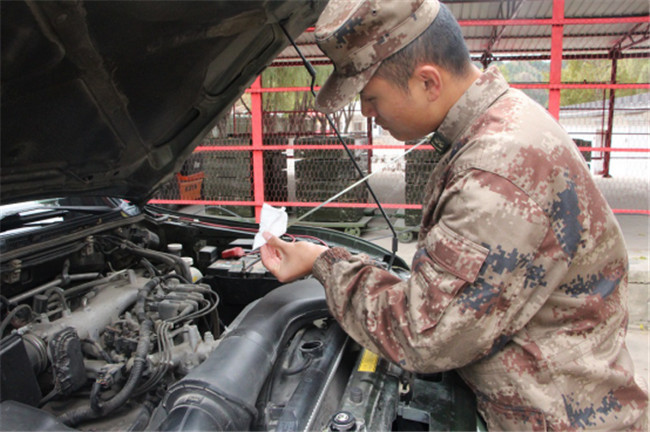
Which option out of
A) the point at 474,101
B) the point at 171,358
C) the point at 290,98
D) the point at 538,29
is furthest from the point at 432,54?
the point at 290,98

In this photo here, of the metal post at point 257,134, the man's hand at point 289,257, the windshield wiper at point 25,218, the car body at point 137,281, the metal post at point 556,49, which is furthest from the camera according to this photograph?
the metal post at point 257,134

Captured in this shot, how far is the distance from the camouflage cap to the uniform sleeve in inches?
14.1

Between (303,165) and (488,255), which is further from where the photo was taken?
(303,165)

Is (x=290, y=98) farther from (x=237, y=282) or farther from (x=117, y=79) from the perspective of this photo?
(x=117, y=79)

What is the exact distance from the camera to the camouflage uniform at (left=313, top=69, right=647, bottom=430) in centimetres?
105

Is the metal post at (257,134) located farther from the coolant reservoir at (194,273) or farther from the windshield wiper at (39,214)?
the windshield wiper at (39,214)

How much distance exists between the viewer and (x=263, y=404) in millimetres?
1517

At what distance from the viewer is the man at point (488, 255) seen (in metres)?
1.06

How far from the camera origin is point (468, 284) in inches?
41.6

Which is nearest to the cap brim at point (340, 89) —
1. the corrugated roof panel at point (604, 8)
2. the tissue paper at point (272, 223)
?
the tissue paper at point (272, 223)

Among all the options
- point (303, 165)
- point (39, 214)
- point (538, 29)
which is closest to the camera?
point (39, 214)

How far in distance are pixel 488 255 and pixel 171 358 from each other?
1187 millimetres

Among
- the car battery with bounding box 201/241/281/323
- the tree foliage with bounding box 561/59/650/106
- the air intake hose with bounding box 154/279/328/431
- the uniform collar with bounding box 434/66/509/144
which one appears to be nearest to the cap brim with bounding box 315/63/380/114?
the uniform collar with bounding box 434/66/509/144

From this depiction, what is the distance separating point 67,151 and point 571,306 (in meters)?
1.66
